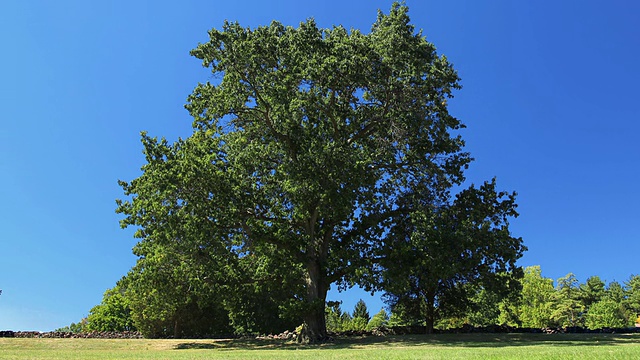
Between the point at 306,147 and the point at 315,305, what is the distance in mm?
7830

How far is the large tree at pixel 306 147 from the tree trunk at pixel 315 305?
0.07 metres

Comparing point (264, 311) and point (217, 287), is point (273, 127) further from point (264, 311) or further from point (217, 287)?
point (264, 311)

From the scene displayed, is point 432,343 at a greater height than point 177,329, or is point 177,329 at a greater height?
point 177,329

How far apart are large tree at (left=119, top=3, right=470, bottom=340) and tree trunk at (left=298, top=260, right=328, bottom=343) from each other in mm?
71

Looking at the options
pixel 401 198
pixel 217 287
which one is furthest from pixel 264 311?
pixel 401 198

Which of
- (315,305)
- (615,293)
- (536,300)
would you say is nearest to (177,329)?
(315,305)

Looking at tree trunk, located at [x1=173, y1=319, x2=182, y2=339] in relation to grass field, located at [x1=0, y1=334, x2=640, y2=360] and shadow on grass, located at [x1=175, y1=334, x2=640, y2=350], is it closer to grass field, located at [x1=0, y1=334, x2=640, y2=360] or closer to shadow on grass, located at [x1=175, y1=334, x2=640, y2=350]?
grass field, located at [x1=0, y1=334, x2=640, y2=360]

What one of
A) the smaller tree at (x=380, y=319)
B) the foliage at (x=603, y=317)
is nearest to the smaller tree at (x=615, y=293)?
the foliage at (x=603, y=317)

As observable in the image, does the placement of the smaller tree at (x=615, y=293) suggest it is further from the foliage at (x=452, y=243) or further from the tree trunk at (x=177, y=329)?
the tree trunk at (x=177, y=329)

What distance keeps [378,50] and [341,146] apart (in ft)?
17.3

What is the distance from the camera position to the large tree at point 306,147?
23.0 m

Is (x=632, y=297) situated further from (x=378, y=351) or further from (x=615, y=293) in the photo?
(x=378, y=351)

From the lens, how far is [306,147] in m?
23.7

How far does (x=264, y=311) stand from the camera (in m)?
37.9
